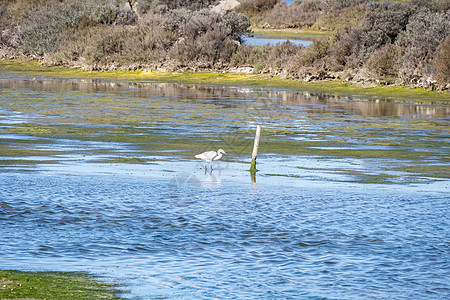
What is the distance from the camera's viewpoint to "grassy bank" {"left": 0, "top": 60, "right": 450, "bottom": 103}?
4175cm

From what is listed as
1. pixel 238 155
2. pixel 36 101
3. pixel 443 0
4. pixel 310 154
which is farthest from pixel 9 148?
pixel 443 0

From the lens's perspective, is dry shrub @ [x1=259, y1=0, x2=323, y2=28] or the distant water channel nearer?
the distant water channel

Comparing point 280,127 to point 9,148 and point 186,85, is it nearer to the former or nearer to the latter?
point 9,148

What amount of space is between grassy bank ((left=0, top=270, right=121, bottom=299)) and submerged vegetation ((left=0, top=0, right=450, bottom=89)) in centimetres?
3324

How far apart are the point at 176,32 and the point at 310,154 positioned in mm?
43035

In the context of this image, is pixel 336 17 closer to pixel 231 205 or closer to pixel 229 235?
pixel 231 205

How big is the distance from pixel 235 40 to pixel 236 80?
336 inches

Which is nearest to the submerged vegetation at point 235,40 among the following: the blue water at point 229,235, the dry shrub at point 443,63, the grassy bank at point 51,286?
the dry shrub at point 443,63

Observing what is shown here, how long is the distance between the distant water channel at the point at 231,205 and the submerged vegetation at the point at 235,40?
16.1 m

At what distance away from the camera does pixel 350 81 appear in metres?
47.1

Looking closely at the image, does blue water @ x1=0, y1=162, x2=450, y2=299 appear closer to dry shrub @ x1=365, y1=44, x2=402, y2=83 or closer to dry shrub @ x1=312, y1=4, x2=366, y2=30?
dry shrub @ x1=365, y1=44, x2=402, y2=83

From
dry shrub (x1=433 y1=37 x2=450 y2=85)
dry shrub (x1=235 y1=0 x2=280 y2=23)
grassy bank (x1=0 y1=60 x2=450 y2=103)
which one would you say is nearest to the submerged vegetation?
dry shrub (x1=433 y1=37 x2=450 y2=85)

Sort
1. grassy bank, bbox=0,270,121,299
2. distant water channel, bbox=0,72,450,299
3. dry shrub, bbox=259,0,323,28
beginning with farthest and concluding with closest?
dry shrub, bbox=259,0,323,28 → distant water channel, bbox=0,72,450,299 → grassy bank, bbox=0,270,121,299

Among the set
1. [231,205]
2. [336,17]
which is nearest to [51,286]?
[231,205]
